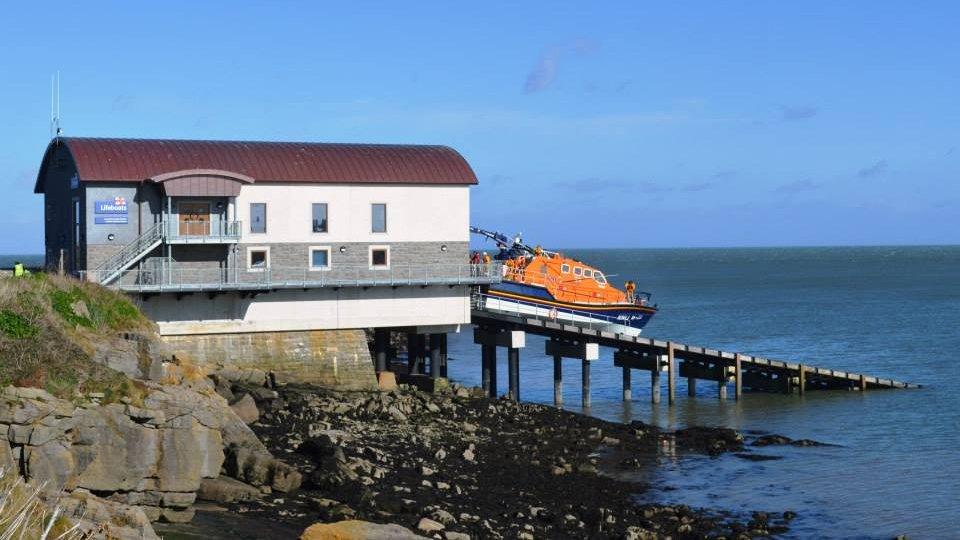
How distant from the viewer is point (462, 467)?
30719 millimetres

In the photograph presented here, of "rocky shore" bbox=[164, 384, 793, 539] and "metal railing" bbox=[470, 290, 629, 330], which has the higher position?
"metal railing" bbox=[470, 290, 629, 330]

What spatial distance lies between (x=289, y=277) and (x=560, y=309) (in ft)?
48.2

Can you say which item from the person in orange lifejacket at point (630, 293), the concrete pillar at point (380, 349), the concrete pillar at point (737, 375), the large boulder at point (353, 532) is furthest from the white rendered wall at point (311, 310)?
the large boulder at point (353, 532)

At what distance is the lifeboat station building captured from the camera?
37.9 meters


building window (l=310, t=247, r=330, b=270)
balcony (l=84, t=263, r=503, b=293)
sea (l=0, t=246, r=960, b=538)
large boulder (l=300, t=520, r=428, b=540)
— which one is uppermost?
building window (l=310, t=247, r=330, b=270)

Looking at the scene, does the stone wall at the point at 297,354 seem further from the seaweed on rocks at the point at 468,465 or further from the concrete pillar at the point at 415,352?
the concrete pillar at the point at 415,352

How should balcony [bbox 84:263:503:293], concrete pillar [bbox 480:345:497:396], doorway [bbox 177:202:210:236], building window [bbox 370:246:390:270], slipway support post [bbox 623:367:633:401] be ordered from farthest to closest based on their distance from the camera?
1. slipway support post [bbox 623:367:633:401]
2. concrete pillar [bbox 480:345:497:396]
3. building window [bbox 370:246:390:270]
4. doorway [bbox 177:202:210:236]
5. balcony [bbox 84:263:503:293]

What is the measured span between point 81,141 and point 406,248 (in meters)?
10.5

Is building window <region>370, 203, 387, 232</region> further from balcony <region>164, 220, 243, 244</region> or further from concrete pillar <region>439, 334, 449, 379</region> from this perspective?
concrete pillar <region>439, 334, 449, 379</region>

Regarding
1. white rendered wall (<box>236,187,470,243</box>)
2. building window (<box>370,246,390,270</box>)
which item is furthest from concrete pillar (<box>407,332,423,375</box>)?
white rendered wall (<box>236,187,470,243</box>)

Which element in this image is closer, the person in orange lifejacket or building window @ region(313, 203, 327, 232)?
building window @ region(313, 203, 327, 232)

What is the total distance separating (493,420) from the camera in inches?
1464

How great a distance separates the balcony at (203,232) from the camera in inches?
1496

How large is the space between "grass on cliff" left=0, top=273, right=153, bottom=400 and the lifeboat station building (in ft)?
23.4
